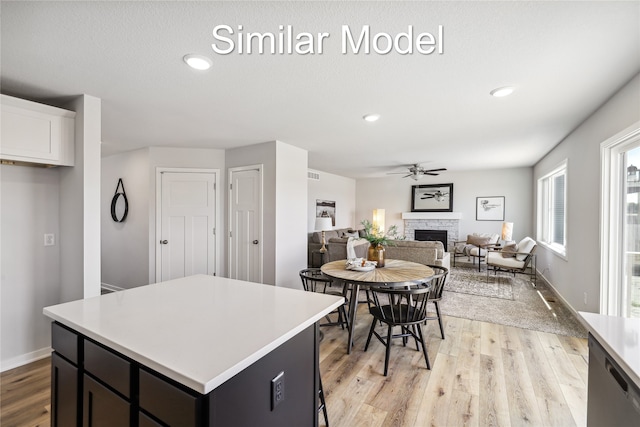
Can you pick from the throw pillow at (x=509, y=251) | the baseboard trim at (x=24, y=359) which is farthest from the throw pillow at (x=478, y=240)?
the baseboard trim at (x=24, y=359)

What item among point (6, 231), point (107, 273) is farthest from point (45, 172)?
point (107, 273)

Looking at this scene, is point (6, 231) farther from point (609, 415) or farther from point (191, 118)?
point (609, 415)

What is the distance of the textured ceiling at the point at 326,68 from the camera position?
1.50 meters

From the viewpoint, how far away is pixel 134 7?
145cm

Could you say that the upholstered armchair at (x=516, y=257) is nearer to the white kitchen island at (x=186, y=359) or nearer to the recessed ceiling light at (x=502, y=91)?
the recessed ceiling light at (x=502, y=91)

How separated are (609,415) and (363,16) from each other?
6.64ft

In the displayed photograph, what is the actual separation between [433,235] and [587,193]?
4.82m

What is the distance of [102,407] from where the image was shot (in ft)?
3.75

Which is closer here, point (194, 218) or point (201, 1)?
point (201, 1)

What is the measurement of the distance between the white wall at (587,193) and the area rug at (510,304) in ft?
0.83

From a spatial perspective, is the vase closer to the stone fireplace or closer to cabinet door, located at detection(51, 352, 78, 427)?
cabinet door, located at detection(51, 352, 78, 427)

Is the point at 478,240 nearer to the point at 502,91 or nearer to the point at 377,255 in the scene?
the point at 377,255

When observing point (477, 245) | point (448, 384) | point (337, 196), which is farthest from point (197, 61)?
point (477, 245)

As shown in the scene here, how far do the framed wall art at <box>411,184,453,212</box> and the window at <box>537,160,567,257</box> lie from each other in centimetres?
211
